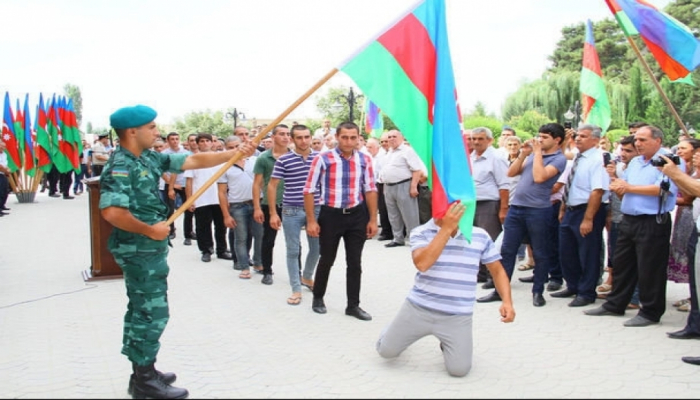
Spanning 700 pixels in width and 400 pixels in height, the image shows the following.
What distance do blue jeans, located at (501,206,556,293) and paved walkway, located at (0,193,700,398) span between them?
373mm

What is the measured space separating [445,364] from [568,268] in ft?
9.82

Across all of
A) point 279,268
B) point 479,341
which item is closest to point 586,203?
point 479,341

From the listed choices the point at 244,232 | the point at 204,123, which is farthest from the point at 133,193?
the point at 204,123

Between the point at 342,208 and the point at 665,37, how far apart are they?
407cm

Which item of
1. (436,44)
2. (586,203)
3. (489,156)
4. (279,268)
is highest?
(436,44)

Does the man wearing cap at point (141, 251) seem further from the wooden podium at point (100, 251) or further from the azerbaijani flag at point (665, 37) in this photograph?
the azerbaijani flag at point (665, 37)

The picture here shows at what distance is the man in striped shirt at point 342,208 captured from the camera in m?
5.88

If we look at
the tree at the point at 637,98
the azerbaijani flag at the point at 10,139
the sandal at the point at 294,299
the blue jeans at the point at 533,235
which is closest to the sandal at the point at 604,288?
the blue jeans at the point at 533,235

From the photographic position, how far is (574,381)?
4156mm

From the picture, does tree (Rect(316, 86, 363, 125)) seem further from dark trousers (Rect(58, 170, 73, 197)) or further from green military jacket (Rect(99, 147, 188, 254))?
green military jacket (Rect(99, 147, 188, 254))

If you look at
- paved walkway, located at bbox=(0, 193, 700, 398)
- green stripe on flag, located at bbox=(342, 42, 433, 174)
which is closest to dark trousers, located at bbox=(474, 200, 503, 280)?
paved walkway, located at bbox=(0, 193, 700, 398)

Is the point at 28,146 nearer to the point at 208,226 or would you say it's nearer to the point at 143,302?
the point at 208,226

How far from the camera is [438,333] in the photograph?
427cm

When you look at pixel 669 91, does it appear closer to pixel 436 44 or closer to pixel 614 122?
pixel 614 122
